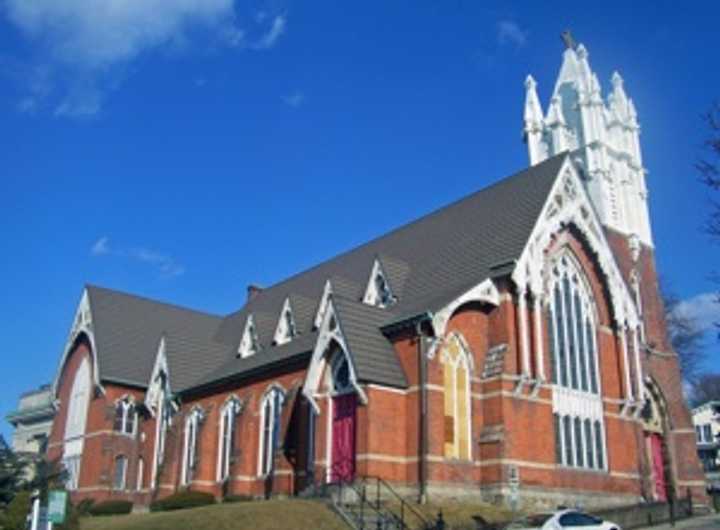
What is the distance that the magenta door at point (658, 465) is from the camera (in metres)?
33.1

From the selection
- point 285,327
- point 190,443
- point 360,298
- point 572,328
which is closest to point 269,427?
point 285,327

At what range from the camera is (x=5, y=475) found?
23.4m

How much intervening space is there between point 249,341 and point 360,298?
8.49m

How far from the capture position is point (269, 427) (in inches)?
1304

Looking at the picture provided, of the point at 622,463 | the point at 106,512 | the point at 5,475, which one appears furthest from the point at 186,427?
the point at 622,463

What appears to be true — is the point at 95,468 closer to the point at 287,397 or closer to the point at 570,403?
the point at 287,397

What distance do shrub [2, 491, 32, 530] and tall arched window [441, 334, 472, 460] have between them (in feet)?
42.1

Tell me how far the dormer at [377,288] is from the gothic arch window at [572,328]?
258 inches

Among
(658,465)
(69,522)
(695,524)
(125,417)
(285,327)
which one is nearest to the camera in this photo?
(69,522)

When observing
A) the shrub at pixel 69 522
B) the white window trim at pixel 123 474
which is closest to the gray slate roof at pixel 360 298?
the white window trim at pixel 123 474

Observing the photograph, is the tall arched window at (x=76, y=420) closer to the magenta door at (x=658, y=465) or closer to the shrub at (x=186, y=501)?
the shrub at (x=186, y=501)

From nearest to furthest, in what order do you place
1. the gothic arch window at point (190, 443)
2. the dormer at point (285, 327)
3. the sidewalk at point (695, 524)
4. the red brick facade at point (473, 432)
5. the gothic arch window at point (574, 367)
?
the sidewalk at point (695, 524) < the red brick facade at point (473, 432) < the gothic arch window at point (574, 367) < the dormer at point (285, 327) < the gothic arch window at point (190, 443)

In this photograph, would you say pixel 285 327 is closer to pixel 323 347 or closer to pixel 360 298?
pixel 360 298

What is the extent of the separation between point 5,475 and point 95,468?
17.3 metres
